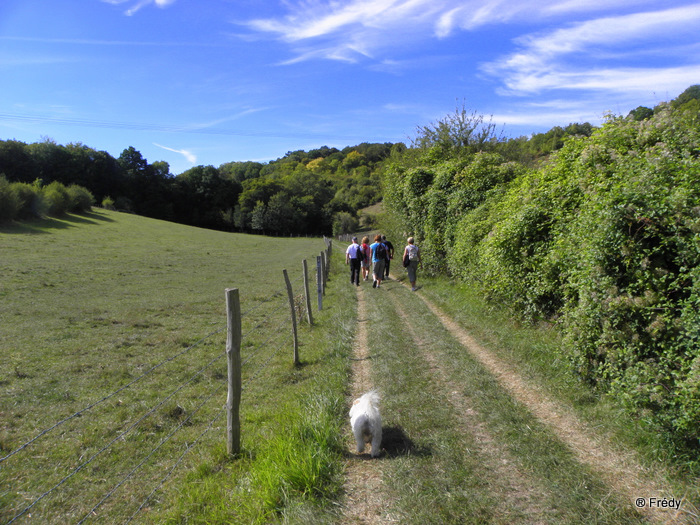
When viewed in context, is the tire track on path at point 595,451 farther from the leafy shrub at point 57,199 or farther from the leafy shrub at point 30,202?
the leafy shrub at point 57,199

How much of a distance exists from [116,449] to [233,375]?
1910mm

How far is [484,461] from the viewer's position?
12.8ft

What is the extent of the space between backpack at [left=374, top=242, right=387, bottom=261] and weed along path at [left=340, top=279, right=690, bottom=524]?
8350mm

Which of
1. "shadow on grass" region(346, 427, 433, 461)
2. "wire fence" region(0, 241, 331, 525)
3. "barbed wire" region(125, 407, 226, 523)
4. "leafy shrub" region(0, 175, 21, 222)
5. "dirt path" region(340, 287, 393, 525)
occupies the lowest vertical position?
"wire fence" region(0, 241, 331, 525)

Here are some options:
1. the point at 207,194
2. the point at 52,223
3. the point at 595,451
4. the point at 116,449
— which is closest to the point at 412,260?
the point at 595,451

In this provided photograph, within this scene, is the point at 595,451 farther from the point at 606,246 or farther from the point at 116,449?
the point at 116,449

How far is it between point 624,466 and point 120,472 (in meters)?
4.86

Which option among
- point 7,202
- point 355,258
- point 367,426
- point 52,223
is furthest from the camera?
point 52,223

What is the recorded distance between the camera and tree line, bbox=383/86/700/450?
3639 millimetres

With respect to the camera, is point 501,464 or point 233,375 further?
point 233,375

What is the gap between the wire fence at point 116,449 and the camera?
3.87m

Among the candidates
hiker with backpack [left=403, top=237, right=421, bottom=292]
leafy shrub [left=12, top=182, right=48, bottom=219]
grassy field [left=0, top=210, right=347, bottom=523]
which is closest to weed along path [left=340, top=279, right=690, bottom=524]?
grassy field [left=0, top=210, right=347, bottom=523]

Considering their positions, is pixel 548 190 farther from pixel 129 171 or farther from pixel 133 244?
pixel 129 171

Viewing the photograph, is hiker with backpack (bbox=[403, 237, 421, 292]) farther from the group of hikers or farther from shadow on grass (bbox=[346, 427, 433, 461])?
shadow on grass (bbox=[346, 427, 433, 461])
